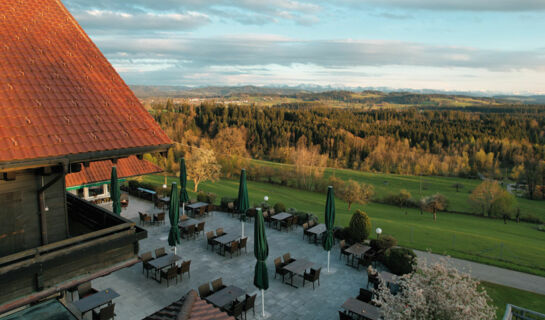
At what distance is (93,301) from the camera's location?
33.6ft

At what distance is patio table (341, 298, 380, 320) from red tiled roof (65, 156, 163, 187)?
454 inches

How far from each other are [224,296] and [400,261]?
762cm

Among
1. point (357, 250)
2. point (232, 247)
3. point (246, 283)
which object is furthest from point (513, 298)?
point (232, 247)

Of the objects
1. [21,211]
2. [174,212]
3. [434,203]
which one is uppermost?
[21,211]

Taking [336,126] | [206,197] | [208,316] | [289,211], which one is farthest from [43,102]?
[336,126]

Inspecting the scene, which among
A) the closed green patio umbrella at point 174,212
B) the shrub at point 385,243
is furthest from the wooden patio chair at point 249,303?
the shrub at point 385,243

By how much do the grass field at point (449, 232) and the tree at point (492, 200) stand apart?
2.55 metres

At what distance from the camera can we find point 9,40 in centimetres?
648

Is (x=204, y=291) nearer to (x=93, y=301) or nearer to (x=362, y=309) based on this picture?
A: (x=93, y=301)

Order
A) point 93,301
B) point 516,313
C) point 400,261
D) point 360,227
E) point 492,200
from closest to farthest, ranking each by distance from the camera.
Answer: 1. point 93,301
2. point 516,313
3. point 400,261
4. point 360,227
5. point 492,200

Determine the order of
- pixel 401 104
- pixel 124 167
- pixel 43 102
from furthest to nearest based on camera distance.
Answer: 1. pixel 401 104
2. pixel 124 167
3. pixel 43 102

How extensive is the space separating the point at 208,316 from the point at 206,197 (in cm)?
1617

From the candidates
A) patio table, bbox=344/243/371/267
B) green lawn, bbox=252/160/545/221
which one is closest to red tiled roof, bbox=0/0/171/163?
patio table, bbox=344/243/371/267

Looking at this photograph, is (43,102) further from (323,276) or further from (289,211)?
(289,211)
